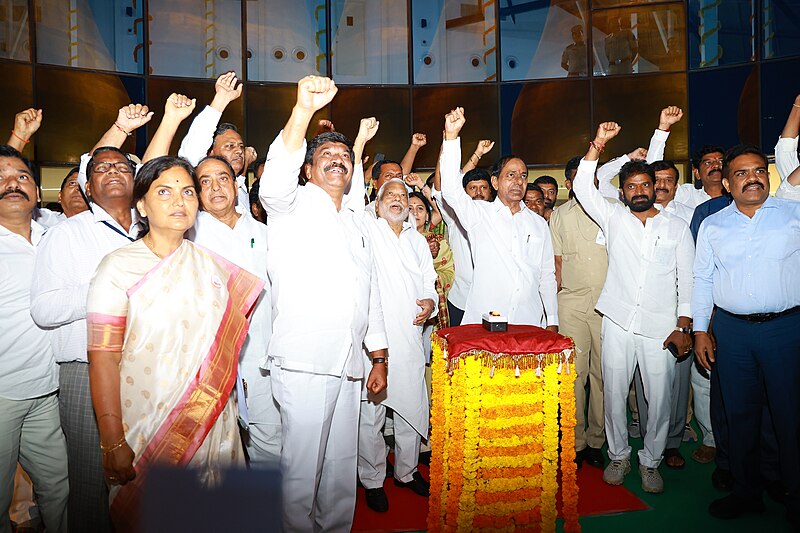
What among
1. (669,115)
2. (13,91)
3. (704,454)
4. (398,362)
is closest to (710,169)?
(669,115)

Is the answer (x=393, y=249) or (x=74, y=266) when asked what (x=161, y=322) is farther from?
(x=393, y=249)

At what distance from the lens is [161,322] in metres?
2.04

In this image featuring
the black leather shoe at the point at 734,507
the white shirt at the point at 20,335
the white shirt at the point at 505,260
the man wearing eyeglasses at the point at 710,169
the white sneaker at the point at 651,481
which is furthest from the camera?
the man wearing eyeglasses at the point at 710,169

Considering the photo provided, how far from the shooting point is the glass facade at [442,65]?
23.8ft

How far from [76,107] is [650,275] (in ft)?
22.3

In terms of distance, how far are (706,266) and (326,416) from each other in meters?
2.24

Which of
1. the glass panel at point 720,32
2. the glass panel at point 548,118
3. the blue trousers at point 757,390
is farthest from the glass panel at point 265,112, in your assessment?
the blue trousers at point 757,390

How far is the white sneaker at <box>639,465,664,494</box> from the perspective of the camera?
3.41 m

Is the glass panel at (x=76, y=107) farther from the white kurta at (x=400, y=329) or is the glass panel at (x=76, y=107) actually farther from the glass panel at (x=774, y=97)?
the glass panel at (x=774, y=97)

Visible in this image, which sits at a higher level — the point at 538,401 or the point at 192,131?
the point at 192,131

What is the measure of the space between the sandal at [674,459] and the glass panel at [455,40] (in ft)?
19.0

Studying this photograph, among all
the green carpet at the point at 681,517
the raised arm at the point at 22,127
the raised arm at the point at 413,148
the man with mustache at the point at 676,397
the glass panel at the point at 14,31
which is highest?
the glass panel at the point at 14,31

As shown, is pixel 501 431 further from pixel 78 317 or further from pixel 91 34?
pixel 91 34

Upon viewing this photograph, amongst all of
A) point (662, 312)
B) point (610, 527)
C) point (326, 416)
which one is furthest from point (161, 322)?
point (662, 312)
